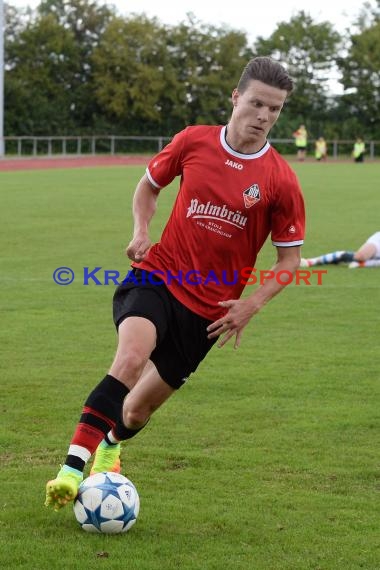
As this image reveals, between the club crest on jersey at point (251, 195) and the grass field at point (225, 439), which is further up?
the club crest on jersey at point (251, 195)

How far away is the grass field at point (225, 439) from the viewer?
16.8 feet

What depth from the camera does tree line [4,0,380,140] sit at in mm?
66062

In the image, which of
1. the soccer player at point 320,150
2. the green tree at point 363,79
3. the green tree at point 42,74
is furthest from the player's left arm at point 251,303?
the green tree at point 363,79

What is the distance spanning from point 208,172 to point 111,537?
6.61ft

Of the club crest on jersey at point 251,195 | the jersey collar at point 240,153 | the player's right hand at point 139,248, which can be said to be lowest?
the player's right hand at point 139,248

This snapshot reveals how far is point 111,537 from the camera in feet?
17.3

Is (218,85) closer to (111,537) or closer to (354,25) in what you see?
(354,25)

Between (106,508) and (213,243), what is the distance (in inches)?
60.8

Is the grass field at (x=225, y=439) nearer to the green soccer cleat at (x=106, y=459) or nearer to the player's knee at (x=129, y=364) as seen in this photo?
the green soccer cleat at (x=106, y=459)

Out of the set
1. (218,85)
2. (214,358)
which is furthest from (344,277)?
(218,85)

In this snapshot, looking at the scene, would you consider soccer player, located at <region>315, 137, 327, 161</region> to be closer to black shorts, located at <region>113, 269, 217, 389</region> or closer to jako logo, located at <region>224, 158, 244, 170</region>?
jako logo, located at <region>224, 158, 244, 170</region>

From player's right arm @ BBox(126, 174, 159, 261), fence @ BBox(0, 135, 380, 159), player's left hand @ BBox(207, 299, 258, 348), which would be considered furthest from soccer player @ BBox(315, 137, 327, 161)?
player's left hand @ BBox(207, 299, 258, 348)

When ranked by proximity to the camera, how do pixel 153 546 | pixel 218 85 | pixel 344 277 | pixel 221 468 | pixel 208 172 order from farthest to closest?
pixel 218 85
pixel 344 277
pixel 221 468
pixel 208 172
pixel 153 546

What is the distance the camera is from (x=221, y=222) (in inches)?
230
